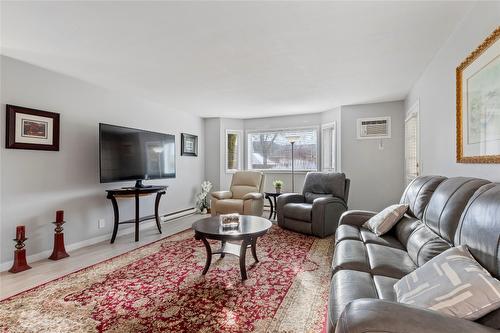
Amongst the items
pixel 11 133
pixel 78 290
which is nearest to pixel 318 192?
pixel 78 290

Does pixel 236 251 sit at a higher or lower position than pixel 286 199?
lower

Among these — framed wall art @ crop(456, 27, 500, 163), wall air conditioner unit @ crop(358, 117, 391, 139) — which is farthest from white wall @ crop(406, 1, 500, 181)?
wall air conditioner unit @ crop(358, 117, 391, 139)

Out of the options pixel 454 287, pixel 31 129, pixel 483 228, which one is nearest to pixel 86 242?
pixel 31 129

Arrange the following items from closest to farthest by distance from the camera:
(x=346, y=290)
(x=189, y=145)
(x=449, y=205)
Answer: (x=346, y=290) → (x=449, y=205) → (x=189, y=145)

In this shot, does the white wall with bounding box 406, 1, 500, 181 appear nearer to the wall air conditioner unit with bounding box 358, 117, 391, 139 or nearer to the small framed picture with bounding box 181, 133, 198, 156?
the wall air conditioner unit with bounding box 358, 117, 391, 139

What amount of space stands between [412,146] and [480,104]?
2399 mm

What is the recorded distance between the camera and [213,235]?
2.43 meters

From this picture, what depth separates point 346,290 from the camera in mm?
1388

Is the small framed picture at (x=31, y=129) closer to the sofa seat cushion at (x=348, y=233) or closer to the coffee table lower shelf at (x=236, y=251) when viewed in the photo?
the coffee table lower shelf at (x=236, y=251)

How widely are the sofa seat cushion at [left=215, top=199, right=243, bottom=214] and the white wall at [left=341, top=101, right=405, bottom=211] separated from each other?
2225 mm

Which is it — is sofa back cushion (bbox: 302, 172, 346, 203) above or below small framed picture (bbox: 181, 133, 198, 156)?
below

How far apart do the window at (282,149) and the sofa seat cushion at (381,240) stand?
3.27m

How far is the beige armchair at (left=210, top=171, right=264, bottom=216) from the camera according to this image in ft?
14.6

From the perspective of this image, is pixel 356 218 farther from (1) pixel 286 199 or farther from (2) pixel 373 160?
(2) pixel 373 160
